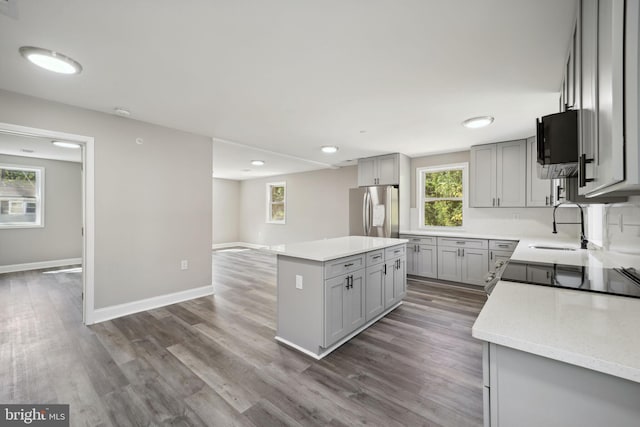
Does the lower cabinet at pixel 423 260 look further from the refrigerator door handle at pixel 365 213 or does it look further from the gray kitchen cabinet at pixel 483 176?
the gray kitchen cabinet at pixel 483 176

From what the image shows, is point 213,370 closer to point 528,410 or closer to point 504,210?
point 528,410

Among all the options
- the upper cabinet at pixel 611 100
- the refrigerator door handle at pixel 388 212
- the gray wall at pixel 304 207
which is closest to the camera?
the upper cabinet at pixel 611 100

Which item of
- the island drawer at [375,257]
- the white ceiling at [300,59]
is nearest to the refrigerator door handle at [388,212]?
the white ceiling at [300,59]

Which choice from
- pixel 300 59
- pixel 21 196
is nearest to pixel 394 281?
pixel 300 59

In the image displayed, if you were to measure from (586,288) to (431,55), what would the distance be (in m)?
1.80

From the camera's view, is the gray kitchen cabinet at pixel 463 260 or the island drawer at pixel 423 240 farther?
the island drawer at pixel 423 240

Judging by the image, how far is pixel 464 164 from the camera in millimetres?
4969

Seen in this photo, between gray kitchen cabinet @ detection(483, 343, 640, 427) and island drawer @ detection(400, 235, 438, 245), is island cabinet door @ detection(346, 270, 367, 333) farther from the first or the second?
island drawer @ detection(400, 235, 438, 245)

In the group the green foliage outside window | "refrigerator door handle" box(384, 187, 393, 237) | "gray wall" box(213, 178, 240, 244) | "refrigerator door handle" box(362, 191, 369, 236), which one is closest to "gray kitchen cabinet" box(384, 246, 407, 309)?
"refrigerator door handle" box(384, 187, 393, 237)

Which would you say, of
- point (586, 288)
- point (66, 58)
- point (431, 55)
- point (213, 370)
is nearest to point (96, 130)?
point (66, 58)

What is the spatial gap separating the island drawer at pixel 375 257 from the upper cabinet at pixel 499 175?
2693mm

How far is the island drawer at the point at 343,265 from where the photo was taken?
234 cm

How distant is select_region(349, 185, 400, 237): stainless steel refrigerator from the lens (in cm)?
504

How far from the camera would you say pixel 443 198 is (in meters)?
5.27
